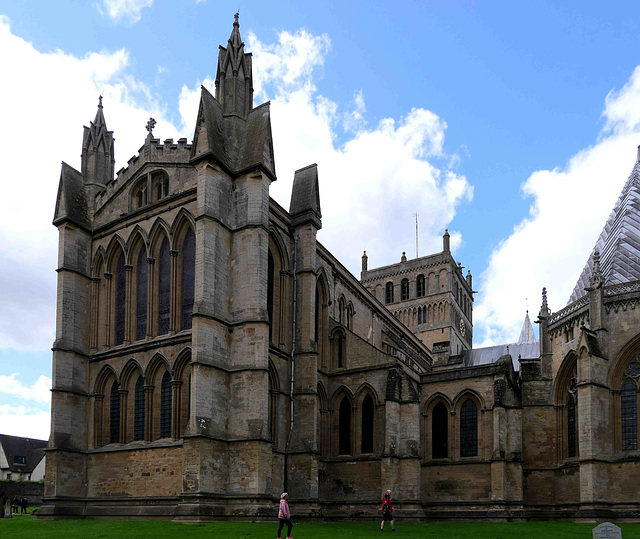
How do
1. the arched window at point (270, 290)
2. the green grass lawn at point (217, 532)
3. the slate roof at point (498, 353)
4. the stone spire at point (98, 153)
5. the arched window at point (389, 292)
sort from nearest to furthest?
the green grass lawn at point (217, 532) < the arched window at point (270, 290) < the stone spire at point (98, 153) < the slate roof at point (498, 353) < the arched window at point (389, 292)

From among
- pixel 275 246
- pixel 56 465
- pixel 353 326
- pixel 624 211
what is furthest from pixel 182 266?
pixel 624 211

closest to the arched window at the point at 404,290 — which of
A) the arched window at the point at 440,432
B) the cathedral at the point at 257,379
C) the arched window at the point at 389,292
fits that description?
the arched window at the point at 389,292

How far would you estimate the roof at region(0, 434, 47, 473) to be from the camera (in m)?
72.4

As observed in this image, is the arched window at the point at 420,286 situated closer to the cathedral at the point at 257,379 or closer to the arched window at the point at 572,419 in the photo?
the cathedral at the point at 257,379

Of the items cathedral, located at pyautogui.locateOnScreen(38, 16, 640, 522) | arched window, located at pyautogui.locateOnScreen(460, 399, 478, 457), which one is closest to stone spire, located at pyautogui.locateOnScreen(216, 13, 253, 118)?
cathedral, located at pyautogui.locateOnScreen(38, 16, 640, 522)

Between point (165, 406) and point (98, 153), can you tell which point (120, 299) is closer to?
point (165, 406)

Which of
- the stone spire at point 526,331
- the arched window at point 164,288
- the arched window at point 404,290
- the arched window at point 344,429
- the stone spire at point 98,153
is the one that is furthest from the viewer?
the stone spire at point 526,331

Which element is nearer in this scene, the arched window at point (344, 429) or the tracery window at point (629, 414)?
the tracery window at point (629, 414)

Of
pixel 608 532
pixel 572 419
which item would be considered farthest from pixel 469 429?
pixel 608 532

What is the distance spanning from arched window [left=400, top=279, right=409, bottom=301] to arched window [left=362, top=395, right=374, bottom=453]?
137 ft

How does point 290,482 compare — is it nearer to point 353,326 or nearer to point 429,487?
point 429,487

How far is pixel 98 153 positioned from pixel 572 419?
27894 millimetres

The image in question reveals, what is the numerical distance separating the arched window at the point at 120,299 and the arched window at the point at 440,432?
16937 mm

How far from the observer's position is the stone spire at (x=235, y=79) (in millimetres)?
32906
